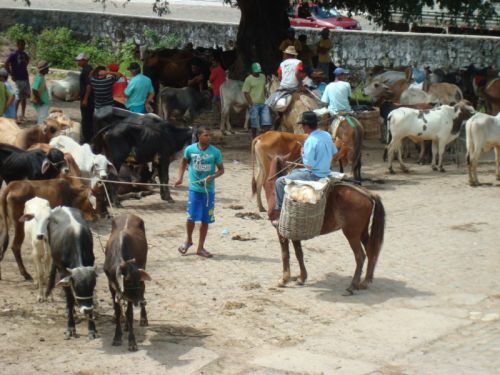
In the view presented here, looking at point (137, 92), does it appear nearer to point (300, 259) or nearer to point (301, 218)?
point (300, 259)

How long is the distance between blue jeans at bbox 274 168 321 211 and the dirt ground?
1081 millimetres

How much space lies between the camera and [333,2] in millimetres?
25297

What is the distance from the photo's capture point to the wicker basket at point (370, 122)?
1989 centimetres

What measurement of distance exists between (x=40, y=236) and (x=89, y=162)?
4.30 m

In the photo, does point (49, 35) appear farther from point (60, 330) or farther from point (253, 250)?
point (60, 330)

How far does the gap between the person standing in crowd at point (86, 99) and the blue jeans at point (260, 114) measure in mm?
3484

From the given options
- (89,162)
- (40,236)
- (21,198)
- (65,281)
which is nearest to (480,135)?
(89,162)

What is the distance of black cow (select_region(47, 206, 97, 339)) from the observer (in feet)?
32.8

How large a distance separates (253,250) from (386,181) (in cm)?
603

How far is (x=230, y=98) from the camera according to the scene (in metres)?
24.3

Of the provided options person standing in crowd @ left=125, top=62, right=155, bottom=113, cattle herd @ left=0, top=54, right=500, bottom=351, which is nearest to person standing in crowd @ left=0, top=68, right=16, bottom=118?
cattle herd @ left=0, top=54, right=500, bottom=351

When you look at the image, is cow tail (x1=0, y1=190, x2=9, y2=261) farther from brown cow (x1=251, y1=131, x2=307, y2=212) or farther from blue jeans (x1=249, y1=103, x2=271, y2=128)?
blue jeans (x1=249, y1=103, x2=271, y2=128)

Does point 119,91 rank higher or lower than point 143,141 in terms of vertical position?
higher

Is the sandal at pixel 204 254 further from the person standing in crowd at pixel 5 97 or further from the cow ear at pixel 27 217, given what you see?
the person standing in crowd at pixel 5 97
